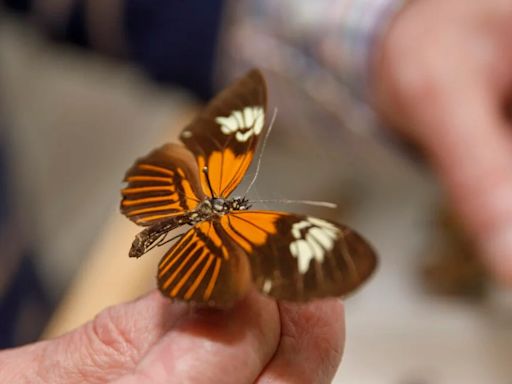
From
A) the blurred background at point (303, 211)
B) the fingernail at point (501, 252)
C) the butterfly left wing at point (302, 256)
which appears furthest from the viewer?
the blurred background at point (303, 211)

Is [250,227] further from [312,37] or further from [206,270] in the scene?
[312,37]

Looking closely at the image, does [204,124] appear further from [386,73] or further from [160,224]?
[386,73]

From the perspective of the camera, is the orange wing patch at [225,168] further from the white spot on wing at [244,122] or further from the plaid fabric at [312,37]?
the plaid fabric at [312,37]

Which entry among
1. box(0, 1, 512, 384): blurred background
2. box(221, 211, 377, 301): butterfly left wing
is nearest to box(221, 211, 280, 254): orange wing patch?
box(221, 211, 377, 301): butterfly left wing

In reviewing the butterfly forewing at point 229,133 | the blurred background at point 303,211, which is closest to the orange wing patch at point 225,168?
the butterfly forewing at point 229,133

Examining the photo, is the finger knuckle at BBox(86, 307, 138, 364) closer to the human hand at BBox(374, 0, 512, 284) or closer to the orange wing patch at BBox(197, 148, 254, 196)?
the orange wing patch at BBox(197, 148, 254, 196)
